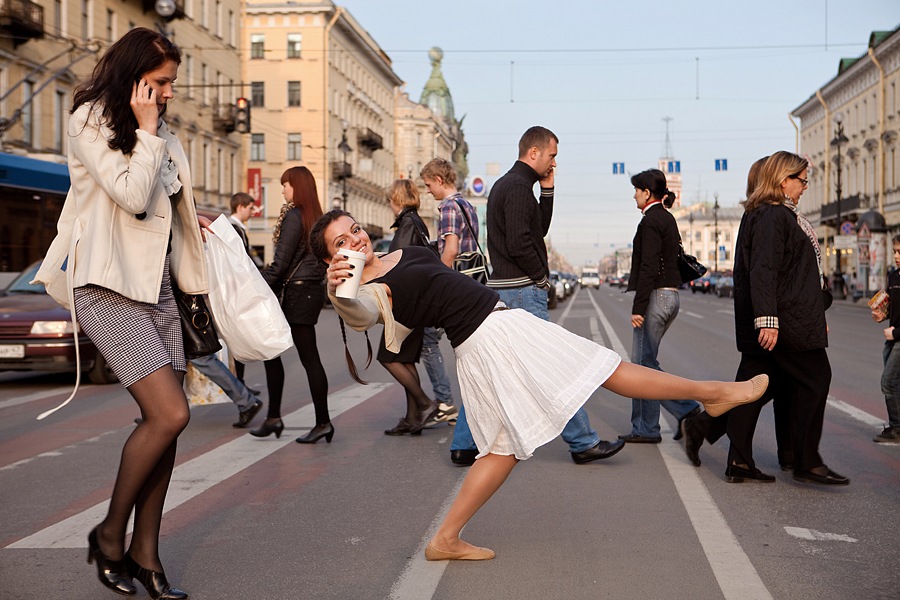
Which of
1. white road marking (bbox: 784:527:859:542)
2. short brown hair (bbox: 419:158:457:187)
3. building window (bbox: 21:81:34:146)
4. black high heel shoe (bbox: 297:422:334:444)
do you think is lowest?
white road marking (bbox: 784:527:859:542)

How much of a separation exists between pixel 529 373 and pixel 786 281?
8.07ft

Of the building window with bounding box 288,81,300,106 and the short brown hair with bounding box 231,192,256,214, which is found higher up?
the building window with bounding box 288,81,300,106

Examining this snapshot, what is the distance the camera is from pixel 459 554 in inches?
182

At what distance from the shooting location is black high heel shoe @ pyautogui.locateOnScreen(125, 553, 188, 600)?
394 cm

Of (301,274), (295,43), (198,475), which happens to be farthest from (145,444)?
(295,43)

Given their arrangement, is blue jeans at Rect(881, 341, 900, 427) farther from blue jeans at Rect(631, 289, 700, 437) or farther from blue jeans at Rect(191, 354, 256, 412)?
blue jeans at Rect(191, 354, 256, 412)

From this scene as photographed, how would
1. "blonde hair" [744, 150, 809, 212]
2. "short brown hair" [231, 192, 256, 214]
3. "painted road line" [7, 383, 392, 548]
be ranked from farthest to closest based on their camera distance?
"short brown hair" [231, 192, 256, 214] → "blonde hair" [744, 150, 809, 212] → "painted road line" [7, 383, 392, 548]

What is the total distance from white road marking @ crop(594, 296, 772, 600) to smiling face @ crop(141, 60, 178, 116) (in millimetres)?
2799

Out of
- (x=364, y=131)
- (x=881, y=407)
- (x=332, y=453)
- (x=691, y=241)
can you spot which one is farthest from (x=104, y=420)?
(x=691, y=241)

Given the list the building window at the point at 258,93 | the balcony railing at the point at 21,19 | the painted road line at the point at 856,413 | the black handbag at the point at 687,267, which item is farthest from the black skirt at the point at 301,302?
the building window at the point at 258,93

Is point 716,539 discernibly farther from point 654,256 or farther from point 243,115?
point 243,115

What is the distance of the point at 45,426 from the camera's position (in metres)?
8.89

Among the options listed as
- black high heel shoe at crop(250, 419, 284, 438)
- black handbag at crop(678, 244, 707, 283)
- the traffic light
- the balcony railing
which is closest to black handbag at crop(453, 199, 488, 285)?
black handbag at crop(678, 244, 707, 283)

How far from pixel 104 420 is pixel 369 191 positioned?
7266 centimetres
